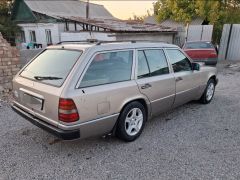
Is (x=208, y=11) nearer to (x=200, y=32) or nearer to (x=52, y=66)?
(x=200, y=32)

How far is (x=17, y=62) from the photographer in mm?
6875

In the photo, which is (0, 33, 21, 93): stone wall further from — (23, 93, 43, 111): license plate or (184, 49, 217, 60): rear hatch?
(184, 49, 217, 60): rear hatch

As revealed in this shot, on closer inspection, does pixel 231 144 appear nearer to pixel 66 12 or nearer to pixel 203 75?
pixel 203 75

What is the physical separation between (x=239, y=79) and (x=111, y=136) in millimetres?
7006

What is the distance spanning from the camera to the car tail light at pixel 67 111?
279cm

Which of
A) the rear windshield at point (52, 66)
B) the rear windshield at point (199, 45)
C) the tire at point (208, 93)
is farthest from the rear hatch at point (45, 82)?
the rear windshield at point (199, 45)

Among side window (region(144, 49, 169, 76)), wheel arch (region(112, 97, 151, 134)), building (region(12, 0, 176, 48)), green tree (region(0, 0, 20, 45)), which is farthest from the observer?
green tree (region(0, 0, 20, 45))

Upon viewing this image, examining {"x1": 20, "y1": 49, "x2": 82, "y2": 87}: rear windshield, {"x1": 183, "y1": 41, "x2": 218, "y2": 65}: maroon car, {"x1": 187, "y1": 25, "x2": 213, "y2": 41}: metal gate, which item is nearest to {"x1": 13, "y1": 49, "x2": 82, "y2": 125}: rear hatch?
{"x1": 20, "y1": 49, "x2": 82, "y2": 87}: rear windshield

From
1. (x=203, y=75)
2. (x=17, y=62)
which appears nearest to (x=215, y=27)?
(x=203, y=75)

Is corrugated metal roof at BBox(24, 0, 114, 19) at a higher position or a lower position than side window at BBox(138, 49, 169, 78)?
higher

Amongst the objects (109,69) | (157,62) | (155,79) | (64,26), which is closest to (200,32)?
(64,26)

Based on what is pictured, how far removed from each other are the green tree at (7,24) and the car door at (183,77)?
1971cm

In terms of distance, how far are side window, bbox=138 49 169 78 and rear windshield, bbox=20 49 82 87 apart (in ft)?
3.56

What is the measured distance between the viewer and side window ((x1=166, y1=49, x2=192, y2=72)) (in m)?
4.32
